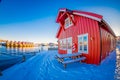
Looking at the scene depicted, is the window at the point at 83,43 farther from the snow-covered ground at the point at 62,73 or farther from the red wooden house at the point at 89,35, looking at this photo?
the snow-covered ground at the point at 62,73

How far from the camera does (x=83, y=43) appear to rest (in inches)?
428

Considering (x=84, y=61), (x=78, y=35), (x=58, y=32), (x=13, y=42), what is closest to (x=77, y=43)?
(x=78, y=35)

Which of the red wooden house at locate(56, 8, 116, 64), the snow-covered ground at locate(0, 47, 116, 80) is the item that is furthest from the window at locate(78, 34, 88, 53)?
the snow-covered ground at locate(0, 47, 116, 80)

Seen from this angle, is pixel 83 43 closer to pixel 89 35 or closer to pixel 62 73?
pixel 89 35

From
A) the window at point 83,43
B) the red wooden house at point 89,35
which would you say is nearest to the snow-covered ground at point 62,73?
the red wooden house at point 89,35

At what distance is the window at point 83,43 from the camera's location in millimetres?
10445

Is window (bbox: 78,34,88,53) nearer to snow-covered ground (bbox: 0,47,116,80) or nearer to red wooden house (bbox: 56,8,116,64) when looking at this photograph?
red wooden house (bbox: 56,8,116,64)

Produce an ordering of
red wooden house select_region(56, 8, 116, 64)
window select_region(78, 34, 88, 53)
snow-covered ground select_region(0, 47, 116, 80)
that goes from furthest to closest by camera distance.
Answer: window select_region(78, 34, 88, 53) → red wooden house select_region(56, 8, 116, 64) → snow-covered ground select_region(0, 47, 116, 80)

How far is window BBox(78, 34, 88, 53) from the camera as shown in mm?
10445

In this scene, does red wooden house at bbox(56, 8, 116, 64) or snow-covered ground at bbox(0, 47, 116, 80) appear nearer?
snow-covered ground at bbox(0, 47, 116, 80)

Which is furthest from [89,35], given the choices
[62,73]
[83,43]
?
[62,73]

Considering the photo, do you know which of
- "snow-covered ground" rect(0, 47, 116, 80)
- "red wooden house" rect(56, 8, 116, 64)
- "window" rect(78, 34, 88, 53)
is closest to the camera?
"snow-covered ground" rect(0, 47, 116, 80)

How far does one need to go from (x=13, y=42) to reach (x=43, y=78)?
165139 mm

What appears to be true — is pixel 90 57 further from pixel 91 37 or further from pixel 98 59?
pixel 91 37
